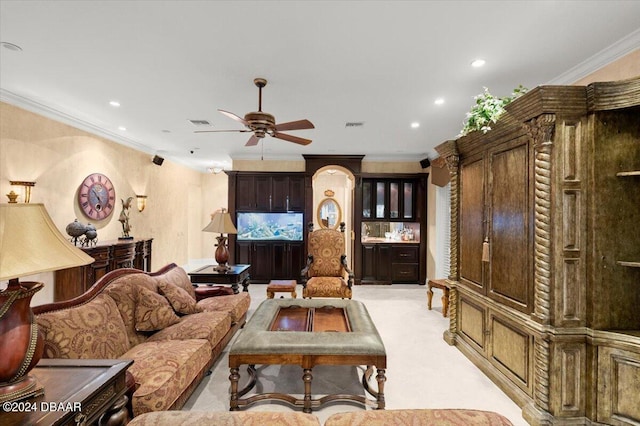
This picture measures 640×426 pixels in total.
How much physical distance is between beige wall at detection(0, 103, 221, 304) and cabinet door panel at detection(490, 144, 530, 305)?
5205 mm

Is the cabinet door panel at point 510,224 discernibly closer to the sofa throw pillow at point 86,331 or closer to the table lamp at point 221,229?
the sofa throw pillow at point 86,331

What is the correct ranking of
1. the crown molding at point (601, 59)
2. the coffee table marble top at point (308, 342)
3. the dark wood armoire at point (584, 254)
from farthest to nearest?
the crown molding at point (601, 59), the coffee table marble top at point (308, 342), the dark wood armoire at point (584, 254)

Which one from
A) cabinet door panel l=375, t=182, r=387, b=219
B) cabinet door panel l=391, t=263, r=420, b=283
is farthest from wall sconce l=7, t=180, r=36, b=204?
cabinet door panel l=391, t=263, r=420, b=283

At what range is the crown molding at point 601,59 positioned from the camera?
2320mm

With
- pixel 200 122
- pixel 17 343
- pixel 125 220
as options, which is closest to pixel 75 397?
pixel 17 343

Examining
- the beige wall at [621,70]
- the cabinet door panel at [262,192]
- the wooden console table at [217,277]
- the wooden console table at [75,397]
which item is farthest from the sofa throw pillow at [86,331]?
the cabinet door panel at [262,192]

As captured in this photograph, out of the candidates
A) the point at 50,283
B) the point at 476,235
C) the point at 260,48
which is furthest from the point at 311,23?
the point at 50,283

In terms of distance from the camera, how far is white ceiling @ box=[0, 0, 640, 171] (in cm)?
209

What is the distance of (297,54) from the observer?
2.65 metres

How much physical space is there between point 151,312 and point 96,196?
3.42 meters

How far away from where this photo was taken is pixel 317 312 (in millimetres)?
3141

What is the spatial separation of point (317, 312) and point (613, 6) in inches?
129

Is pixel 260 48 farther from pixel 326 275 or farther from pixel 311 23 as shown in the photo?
pixel 326 275

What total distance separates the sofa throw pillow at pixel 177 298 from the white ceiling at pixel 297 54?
2108mm
